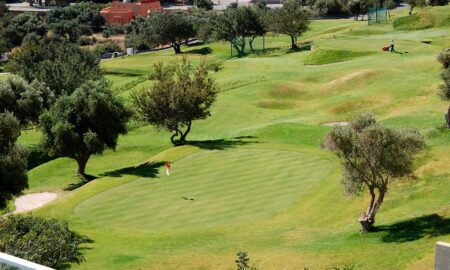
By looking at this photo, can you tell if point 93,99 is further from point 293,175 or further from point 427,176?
point 427,176

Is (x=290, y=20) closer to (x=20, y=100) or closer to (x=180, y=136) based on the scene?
(x=180, y=136)

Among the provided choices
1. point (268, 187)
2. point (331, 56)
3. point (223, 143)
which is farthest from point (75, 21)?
point (268, 187)

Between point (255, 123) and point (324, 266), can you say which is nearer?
point (324, 266)

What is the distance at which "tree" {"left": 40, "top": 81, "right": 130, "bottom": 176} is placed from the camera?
53406mm

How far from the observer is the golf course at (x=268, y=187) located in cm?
3041

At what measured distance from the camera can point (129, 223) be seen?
36.7 metres

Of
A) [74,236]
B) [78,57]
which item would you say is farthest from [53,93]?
[74,236]

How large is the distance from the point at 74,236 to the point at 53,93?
44.5 metres

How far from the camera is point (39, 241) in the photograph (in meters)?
25.1

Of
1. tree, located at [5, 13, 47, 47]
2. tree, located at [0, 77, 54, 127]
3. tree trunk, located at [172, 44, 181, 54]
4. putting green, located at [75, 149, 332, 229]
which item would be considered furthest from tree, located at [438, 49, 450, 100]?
tree, located at [5, 13, 47, 47]

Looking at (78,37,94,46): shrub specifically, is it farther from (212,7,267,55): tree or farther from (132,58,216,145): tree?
(132,58,216,145): tree

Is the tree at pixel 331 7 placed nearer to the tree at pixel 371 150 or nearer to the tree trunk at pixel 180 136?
the tree trunk at pixel 180 136

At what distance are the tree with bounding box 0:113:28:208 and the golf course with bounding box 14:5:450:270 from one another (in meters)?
3.02

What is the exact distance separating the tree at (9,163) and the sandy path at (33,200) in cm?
761
